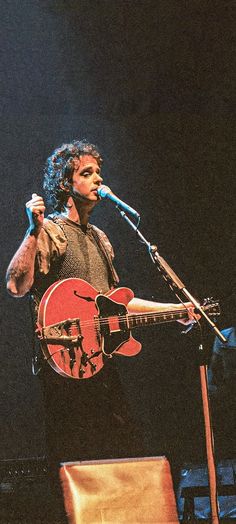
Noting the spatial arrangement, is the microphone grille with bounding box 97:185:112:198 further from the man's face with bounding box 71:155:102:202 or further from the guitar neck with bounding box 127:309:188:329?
the guitar neck with bounding box 127:309:188:329

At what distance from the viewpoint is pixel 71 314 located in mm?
2729

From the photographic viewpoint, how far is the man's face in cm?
307

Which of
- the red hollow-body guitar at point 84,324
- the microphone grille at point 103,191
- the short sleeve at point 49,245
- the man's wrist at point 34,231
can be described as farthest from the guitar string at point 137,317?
the microphone grille at point 103,191

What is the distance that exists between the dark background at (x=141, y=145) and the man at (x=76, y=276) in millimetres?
1649

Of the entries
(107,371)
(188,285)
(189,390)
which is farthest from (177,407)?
(107,371)

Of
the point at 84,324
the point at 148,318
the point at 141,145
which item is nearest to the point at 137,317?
the point at 148,318

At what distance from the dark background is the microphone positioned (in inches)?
72.1

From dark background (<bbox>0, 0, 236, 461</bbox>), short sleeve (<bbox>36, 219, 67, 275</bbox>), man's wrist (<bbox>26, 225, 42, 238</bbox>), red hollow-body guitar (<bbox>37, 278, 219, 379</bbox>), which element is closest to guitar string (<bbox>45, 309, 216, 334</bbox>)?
red hollow-body guitar (<bbox>37, 278, 219, 379</bbox>)

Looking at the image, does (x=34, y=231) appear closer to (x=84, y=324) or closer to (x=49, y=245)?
(x=49, y=245)

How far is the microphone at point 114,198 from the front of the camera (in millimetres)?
2829

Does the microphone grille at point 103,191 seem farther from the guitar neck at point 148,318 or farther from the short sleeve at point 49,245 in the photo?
the guitar neck at point 148,318

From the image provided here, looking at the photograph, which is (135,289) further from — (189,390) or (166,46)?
(166,46)

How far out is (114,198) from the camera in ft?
9.39

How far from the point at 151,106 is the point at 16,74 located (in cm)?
114
